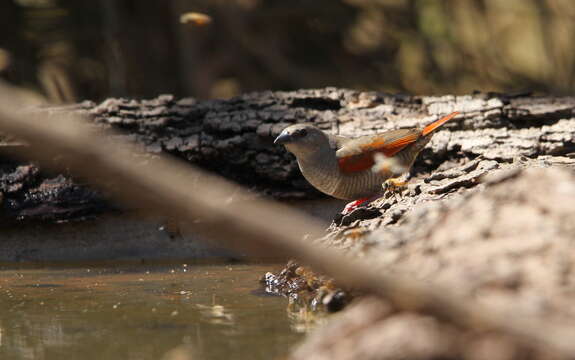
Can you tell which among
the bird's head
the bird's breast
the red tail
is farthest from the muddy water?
the red tail

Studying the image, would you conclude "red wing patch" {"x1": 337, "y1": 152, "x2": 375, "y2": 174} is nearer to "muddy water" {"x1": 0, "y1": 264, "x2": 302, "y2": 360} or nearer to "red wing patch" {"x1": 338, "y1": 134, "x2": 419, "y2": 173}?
"red wing patch" {"x1": 338, "y1": 134, "x2": 419, "y2": 173}

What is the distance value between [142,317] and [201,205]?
5.63ft

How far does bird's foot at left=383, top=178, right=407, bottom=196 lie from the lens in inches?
158

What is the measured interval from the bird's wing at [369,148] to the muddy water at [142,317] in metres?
0.70

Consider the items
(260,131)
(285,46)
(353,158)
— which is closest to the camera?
(353,158)

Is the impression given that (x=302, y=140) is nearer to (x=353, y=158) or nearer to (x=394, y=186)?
(x=353, y=158)

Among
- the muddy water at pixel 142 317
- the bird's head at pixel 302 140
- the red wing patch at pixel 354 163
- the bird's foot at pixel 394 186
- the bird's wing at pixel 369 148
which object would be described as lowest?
the muddy water at pixel 142 317

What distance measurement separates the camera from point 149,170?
108 cm

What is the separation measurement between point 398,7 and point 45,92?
15.3 ft

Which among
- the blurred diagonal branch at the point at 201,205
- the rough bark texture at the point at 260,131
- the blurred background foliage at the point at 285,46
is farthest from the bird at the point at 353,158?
the blurred background foliage at the point at 285,46

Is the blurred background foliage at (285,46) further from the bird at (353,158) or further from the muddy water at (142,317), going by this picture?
the muddy water at (142,317)

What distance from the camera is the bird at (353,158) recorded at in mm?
4184

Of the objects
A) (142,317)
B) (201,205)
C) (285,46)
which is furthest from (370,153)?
(285,46)

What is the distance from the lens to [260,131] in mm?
4871
